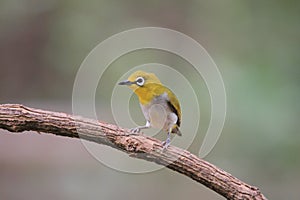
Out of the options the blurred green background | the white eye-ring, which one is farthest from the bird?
the blurred green background

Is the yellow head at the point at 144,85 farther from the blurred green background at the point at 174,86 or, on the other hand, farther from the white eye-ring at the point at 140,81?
the blurred green background at the point at 174,86

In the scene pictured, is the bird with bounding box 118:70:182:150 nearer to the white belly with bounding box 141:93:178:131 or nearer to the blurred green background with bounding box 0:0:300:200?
the white belly with bounding box 141:93:178:131

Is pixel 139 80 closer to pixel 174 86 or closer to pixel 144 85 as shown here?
pixel 144 85

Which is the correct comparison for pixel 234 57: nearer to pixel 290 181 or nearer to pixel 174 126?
pixel 290 181

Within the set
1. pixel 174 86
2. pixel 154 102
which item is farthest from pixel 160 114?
pixel 174 86

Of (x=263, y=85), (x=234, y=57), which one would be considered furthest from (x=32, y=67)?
(x=263, y=85)
